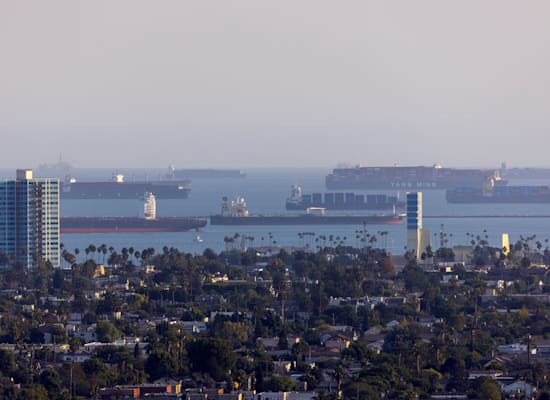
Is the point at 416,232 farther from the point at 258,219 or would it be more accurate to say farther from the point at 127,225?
the point at 258,219

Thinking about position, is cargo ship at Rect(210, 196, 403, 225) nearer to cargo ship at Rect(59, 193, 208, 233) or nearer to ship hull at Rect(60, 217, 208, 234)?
cargo ship at Rect(59, 193, 208, 233)

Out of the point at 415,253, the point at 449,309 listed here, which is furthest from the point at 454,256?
the point at 449,309

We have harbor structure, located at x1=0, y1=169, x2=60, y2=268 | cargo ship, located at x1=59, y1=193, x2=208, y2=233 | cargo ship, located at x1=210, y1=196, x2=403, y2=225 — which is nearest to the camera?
harbor structure, located at x1=0, y1=169, x2=60, y2=268

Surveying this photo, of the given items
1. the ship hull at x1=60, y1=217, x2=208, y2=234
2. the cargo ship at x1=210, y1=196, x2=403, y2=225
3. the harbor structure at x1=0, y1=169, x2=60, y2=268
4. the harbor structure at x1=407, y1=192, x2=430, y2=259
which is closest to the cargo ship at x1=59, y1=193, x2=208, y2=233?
the ship hull at x1=60, y1=217, x2=208, y2=234

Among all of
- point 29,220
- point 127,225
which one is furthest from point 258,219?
point 29,220

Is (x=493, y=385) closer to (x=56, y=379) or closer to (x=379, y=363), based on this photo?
(x=379, y=363)

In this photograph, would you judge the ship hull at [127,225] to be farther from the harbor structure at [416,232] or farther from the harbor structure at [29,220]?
the harbor structure at [29,220]

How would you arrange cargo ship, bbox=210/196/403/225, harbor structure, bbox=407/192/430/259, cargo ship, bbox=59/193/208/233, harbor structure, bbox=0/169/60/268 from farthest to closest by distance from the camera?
1. cargo ship, bbox=210/196/403/225
2. cargo ship, bbox=59/193/208/233
3. harbor structure, bbox=407/192/430/259
4. harbor structure, bbox=0/169/60/268
